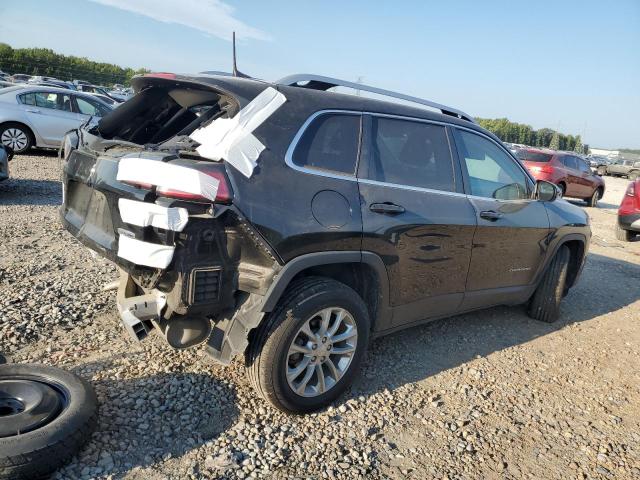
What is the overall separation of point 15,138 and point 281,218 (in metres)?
11.6

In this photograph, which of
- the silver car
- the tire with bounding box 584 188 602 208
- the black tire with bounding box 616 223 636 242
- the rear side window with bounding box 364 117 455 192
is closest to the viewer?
the rear side window with bounding box 364 117 455 192

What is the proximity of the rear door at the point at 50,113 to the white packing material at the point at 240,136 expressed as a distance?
1061cm

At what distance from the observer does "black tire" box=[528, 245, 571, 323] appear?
4910 millimetres

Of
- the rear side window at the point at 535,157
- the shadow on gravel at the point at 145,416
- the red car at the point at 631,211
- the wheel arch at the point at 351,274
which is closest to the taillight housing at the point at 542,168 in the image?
the rear side window at the point at 535,157

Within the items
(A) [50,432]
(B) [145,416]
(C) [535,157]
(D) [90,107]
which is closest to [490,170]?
(B) [145,416]

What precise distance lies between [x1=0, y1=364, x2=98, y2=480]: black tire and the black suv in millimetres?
417

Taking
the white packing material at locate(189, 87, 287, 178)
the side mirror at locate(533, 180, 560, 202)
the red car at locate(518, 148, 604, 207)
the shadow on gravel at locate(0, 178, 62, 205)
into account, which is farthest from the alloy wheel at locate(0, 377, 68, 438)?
the red car at locate(518, 148, 604, 207)

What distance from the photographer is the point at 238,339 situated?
108 inches

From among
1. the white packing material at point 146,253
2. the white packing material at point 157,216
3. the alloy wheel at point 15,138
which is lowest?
the alloy wheel at point 15,138

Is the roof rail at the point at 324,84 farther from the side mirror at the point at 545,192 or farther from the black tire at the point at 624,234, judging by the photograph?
the black tire at the point at 624,234

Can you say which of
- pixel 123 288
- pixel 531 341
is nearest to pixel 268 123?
pixel 123 288

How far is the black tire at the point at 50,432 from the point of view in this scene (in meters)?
2.13

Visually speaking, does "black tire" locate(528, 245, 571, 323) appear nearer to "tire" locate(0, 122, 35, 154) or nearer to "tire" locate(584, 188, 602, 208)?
"tire" locate(0, 122, 35, 154)

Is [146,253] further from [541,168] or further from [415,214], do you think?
[541,168]
